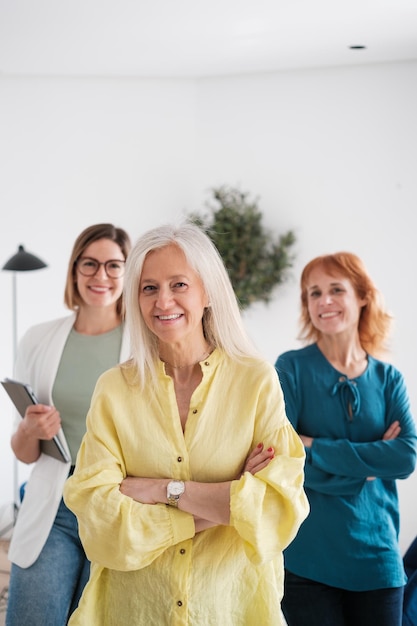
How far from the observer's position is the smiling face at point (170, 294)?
6.32 ft

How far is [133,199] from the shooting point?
5.79 meters

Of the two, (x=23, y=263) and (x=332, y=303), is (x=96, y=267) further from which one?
(x=23, y=263)

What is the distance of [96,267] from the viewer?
2.83 metres

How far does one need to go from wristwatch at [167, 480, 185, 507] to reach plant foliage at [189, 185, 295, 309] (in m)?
3.69

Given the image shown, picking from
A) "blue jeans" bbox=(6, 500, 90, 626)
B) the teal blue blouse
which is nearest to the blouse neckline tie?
the teal blue blouse

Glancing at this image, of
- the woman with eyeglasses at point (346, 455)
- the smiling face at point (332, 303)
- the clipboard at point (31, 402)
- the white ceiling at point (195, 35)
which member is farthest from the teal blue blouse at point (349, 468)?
the white ceiling at point (195, 35)

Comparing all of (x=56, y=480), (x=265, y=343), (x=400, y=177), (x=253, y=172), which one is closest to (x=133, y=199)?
(x=253, y=172)

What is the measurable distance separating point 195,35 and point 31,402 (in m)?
2.55

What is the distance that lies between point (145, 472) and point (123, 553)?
0.21 m

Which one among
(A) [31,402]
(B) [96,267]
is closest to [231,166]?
(B) [96,267]

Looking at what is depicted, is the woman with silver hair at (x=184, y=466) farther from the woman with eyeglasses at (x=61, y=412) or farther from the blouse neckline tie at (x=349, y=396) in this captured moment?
the blouse neckline tie at (x=349, y=396)

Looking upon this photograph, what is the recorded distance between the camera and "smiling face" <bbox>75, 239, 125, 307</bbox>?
110 inches

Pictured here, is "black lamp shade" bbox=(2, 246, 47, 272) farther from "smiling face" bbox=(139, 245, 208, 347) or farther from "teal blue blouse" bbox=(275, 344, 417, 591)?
"smiling face" bbox=(139, 245, 208, 347)

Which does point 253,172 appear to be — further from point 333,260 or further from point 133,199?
point 333,260
